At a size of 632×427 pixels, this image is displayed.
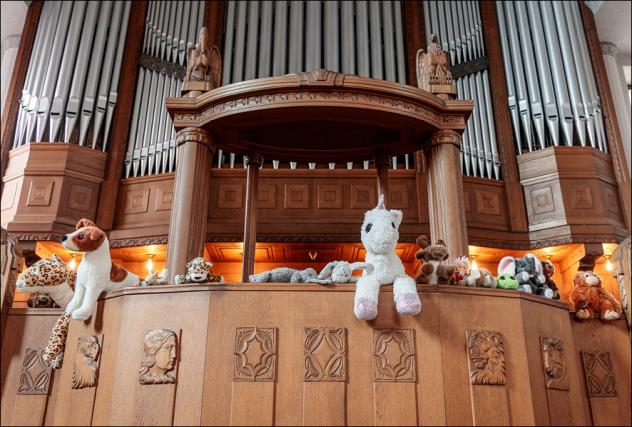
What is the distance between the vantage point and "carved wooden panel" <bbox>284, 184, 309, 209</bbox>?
6508 mm

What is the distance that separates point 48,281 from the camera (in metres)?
3.47

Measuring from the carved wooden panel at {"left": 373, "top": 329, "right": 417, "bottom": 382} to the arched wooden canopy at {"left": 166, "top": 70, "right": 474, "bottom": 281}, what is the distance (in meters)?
1.36

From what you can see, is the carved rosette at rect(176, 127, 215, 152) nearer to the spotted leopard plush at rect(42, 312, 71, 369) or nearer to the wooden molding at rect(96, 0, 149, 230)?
the spotted leopard plush at rect(42, 312, 71, 369)

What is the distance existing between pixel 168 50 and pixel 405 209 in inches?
146

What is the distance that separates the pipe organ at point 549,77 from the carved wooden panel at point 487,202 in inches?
28.8

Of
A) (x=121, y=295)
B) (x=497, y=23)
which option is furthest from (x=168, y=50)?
(x=121, y=295)

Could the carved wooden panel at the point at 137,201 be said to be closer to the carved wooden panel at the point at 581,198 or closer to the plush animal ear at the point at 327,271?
the plush animal ear at the point at 327,271

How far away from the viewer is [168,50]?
7.70 m

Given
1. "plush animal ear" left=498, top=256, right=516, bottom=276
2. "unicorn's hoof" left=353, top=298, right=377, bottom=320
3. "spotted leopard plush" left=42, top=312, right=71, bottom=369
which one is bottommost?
"spotted leopard plush" left=42, top=312, right=71, bottom=369

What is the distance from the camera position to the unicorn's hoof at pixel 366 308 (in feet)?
9.38

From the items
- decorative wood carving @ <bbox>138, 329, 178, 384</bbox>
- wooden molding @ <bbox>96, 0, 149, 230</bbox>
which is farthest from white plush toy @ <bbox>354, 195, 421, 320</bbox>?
wooden molding @ <bbox>96, 0, 149, 230</bbox>

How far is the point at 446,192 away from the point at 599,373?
1.55 metres

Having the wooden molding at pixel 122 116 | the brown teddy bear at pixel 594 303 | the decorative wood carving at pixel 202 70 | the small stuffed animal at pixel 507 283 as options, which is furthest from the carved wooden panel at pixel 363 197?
the small stuffed animal at pixel 507 283

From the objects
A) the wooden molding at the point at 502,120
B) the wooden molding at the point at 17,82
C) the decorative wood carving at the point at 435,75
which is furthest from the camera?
the wooden molding at the point at 17,82
